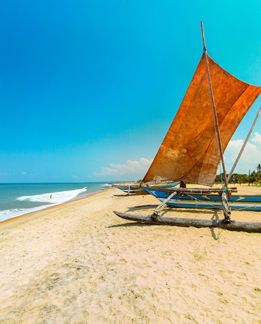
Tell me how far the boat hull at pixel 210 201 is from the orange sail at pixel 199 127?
3.61ft

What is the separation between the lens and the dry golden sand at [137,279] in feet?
10.2

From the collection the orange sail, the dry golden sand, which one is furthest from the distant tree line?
the dry golden sand

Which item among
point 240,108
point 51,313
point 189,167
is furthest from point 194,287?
point 240,108

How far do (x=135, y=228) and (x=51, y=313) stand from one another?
475 cm

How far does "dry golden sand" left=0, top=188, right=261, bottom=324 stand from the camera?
3.10 m

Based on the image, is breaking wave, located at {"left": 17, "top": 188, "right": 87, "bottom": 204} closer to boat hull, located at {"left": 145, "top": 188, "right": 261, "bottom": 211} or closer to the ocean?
the ocean

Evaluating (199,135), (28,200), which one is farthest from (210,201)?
(28,200)

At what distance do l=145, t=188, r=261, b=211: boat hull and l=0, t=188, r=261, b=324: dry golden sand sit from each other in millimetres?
3311

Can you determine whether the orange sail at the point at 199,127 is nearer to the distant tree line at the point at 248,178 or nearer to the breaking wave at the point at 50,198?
the breaking wave at the point at 50,198

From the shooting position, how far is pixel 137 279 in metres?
4.03

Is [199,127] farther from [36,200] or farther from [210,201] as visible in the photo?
[36,200]

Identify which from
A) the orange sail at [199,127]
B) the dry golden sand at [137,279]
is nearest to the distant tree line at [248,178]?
the orange sail at [199,127]

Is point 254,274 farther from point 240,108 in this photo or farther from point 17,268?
point 240,108

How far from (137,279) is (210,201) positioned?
742 centimetres
